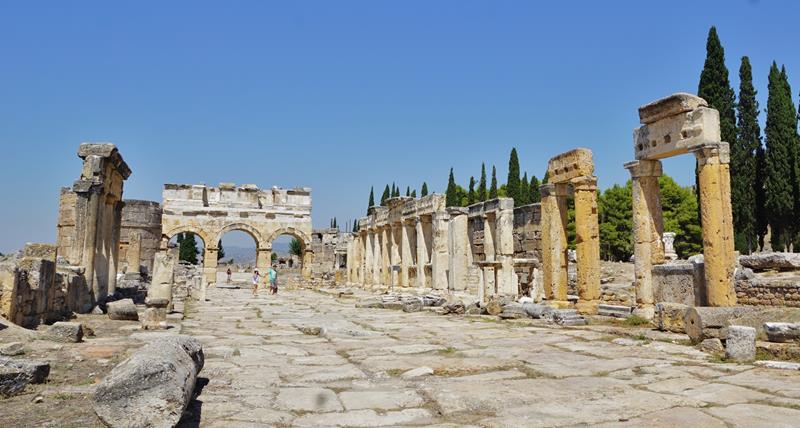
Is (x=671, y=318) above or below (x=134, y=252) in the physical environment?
below

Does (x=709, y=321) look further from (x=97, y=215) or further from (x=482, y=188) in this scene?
(x=482, y=188)

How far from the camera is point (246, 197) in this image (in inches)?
1601

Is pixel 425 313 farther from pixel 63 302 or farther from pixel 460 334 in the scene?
pixel 63 302

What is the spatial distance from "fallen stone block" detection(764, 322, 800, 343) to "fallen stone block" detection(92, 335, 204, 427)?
257 inches

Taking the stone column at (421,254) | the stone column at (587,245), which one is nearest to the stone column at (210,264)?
the stone column at (421,254)

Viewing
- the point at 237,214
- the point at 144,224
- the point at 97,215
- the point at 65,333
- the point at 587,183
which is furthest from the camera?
the point at 237,214

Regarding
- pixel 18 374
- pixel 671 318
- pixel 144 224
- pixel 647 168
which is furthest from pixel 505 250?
pixel 144 224

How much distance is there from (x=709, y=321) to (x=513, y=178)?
1771 inches

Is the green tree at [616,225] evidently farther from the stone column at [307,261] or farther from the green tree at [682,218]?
the stone column at [307,261]

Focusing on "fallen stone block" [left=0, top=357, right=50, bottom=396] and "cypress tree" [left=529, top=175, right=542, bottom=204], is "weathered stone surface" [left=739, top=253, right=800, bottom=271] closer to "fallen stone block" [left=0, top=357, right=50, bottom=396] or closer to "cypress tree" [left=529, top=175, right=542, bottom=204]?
"fallen stone block" [left=0, top=357, right=50, bottom=396]

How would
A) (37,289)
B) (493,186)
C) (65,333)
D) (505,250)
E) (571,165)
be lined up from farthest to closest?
(493,186), (505,250), (571,165), (37,289), (65,333)

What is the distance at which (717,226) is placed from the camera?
10594 mm

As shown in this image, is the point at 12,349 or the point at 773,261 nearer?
the point at 12,349

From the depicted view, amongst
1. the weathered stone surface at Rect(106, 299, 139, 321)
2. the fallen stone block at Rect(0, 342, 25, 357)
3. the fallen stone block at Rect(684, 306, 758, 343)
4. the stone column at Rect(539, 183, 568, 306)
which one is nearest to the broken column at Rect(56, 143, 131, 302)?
the weathered stone surface at Rect(106, 299, 139, 321)
